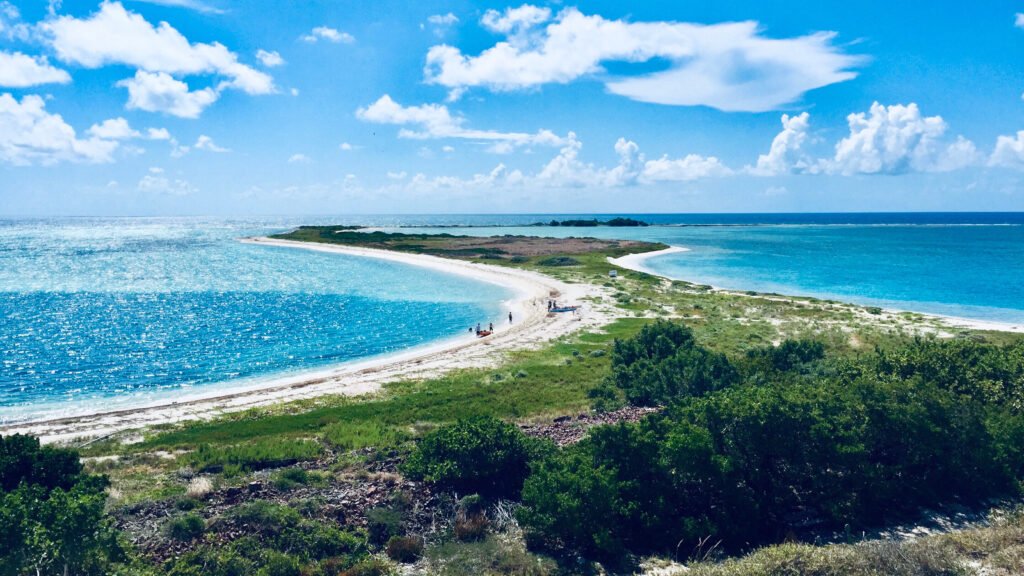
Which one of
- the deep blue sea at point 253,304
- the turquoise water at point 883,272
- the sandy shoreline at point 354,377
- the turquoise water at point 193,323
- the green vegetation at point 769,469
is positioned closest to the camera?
the green vegetation at point 769,469

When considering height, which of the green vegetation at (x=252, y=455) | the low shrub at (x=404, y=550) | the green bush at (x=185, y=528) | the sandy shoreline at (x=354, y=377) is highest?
the green bush at (x=185, y=528)

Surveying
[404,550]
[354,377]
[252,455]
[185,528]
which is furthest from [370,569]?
[354,377]

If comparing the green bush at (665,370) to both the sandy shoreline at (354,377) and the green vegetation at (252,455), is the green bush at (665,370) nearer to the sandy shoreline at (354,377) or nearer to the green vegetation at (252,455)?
the sandy shoreline at (354,377)

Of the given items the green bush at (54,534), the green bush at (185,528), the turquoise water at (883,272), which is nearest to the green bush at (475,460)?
the green bush at (185,528)

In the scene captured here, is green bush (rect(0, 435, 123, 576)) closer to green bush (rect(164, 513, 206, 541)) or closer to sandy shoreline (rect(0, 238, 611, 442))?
green bush (rect(164, 513, 206, 541))

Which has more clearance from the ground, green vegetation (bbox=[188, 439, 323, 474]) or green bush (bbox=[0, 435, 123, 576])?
green bush (bbox=[0, 435, 123, 576])

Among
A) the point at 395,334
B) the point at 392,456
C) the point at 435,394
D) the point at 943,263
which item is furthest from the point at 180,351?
the point at 943,263

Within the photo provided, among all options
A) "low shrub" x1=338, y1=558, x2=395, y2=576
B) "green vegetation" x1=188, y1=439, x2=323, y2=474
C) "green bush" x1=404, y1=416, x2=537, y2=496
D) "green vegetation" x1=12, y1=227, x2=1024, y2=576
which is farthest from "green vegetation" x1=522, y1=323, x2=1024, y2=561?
"green vegetation" x1=188, y1=439, x2=323, y2=474
